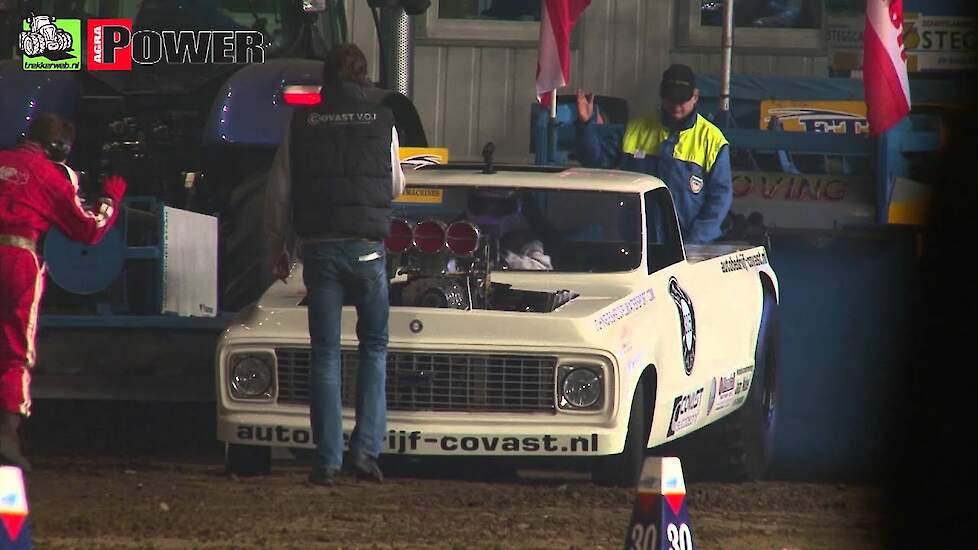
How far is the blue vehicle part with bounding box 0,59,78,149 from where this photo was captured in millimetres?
10680

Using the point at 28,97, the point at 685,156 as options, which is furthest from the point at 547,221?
the point at 28,97

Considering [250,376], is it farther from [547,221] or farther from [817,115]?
[817,115]

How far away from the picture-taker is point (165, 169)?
11.0m

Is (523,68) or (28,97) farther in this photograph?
(523,68)

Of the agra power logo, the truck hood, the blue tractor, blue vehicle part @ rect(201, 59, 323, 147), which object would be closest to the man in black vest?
the truck hood

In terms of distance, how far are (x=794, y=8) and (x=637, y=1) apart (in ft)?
5.40

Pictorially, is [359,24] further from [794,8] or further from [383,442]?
[383,442]

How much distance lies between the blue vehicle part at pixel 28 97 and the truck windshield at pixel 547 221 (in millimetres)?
2503

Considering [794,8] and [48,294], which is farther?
[794,8]

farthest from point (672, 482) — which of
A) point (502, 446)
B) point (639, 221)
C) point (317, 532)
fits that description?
point (639, 221)

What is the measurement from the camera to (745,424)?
32.1 ft

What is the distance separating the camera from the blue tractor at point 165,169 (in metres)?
9.58

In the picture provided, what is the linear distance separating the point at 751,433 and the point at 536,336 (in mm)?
2067

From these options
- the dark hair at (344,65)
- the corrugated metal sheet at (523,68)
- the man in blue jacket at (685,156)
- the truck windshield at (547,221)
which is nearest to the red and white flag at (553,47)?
the man in blue jacket at (685,156)
